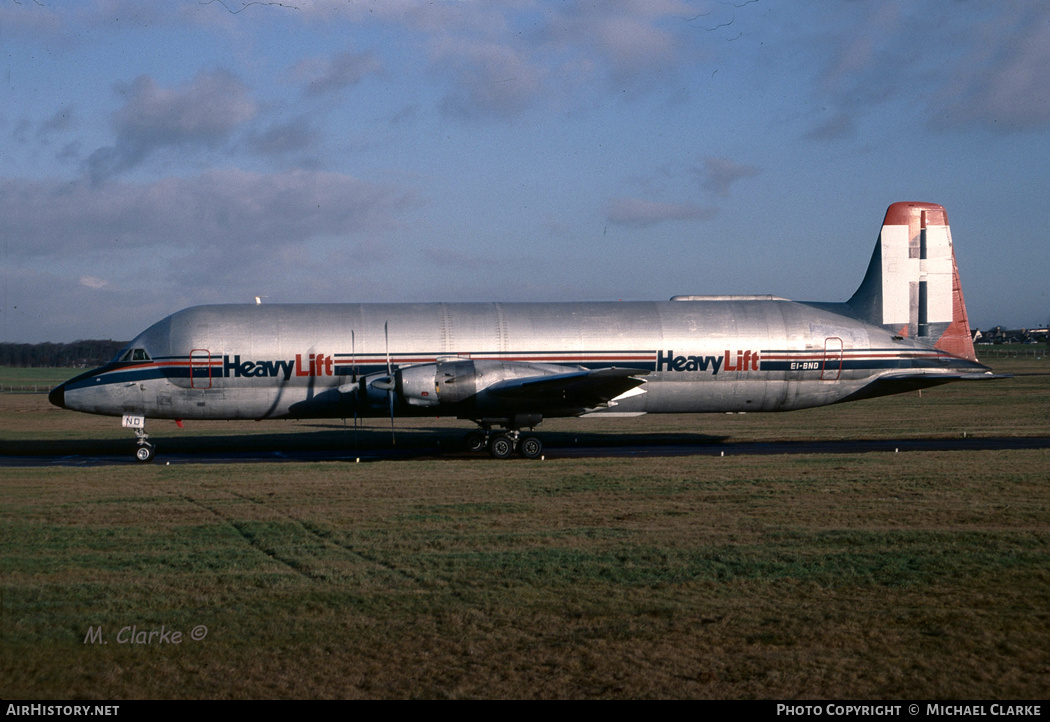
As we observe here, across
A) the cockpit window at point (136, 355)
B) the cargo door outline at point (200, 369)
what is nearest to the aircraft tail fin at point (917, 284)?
the cargo door outline at point (200, 369)

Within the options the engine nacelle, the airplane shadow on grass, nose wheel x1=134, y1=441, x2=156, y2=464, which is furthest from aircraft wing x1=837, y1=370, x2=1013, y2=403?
nose wheel x1=134, y1=441, x2=156, y2=464

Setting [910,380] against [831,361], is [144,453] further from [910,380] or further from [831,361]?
[910,380]

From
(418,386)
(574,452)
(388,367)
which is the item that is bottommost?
(574,452)

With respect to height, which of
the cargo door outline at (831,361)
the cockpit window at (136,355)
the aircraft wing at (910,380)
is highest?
Answer: the cockpit window at (136,355)

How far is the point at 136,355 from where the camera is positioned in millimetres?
25000

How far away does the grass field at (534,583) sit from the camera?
743 cm

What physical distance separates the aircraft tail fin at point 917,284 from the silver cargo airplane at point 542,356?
0.16 feet

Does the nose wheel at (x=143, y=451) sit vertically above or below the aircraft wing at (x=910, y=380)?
below

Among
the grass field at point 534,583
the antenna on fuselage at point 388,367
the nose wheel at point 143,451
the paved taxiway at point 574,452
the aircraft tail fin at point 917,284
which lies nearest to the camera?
the grass field at point 534,583

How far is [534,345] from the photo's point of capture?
2548 cm

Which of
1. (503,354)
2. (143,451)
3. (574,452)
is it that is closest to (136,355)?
(143,451)
